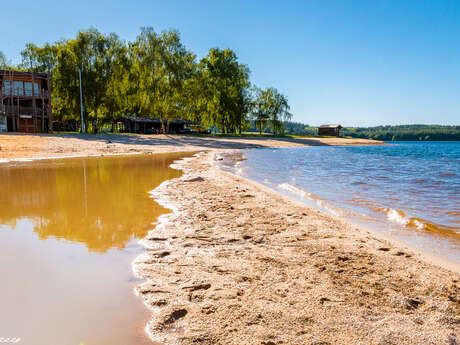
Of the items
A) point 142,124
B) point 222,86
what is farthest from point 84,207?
point 142,124

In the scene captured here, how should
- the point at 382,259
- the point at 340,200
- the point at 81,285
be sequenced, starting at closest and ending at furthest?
the point at 81,285 < the point at 382,259 < the point at 340,200

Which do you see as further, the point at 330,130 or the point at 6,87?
the point at 330,130

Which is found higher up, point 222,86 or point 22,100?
point 222,86

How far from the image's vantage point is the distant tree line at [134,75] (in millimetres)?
47531

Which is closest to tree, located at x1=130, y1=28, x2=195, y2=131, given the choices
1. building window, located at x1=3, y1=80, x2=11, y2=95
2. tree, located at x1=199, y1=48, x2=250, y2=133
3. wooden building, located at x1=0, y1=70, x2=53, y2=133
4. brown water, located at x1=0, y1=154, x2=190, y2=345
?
tree, located at x1=199, y1=48, x2=250, y2=133

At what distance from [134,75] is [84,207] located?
165 ft

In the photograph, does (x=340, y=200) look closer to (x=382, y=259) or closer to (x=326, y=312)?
(x=382, y=259)

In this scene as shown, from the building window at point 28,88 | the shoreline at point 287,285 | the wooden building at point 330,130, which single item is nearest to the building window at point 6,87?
the building window at point 28,88

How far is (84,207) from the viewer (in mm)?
7293

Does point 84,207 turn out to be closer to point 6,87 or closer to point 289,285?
point 289,285

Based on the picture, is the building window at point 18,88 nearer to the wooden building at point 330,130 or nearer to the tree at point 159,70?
the tree at point 159,70

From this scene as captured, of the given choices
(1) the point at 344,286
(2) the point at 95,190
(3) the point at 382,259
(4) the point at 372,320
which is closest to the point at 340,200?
(3) the point at 382,259

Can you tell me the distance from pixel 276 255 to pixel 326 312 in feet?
4.99

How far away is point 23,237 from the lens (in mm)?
5141
